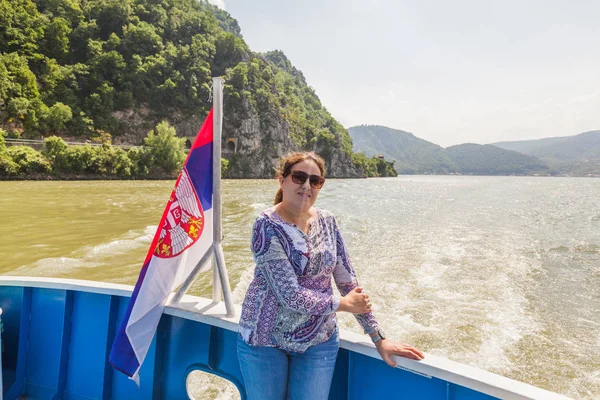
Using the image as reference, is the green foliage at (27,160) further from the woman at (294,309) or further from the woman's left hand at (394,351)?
the woman's left hand at (394,351)

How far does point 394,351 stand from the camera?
1509 millimetres

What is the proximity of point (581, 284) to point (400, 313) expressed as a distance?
4.73 meters

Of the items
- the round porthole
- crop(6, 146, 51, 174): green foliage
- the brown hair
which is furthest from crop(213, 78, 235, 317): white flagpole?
crop(6, 146, 51, 174): green foliage

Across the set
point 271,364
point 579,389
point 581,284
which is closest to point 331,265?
point 271,364

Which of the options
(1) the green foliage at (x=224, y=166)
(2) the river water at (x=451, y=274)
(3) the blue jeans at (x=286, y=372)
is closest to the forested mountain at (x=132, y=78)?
(1) the green foliage at (x=224, y=166)

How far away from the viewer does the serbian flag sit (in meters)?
1.81

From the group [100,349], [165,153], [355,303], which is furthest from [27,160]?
[355,303]

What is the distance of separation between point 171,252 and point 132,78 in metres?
77.8

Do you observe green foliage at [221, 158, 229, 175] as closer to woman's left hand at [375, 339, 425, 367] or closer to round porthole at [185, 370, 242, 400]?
round porthole at [185, 370, 242, 400]

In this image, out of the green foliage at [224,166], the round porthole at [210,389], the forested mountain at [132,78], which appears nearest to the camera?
the round porthole at [210,389]

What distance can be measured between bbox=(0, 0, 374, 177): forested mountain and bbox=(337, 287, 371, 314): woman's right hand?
181 ft

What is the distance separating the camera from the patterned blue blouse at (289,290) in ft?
4.50

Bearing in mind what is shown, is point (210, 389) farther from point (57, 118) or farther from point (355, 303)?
point (57, 118)

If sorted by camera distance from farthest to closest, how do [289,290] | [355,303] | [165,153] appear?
1. [165,153]
2. [355,303]
3. [289,290]
